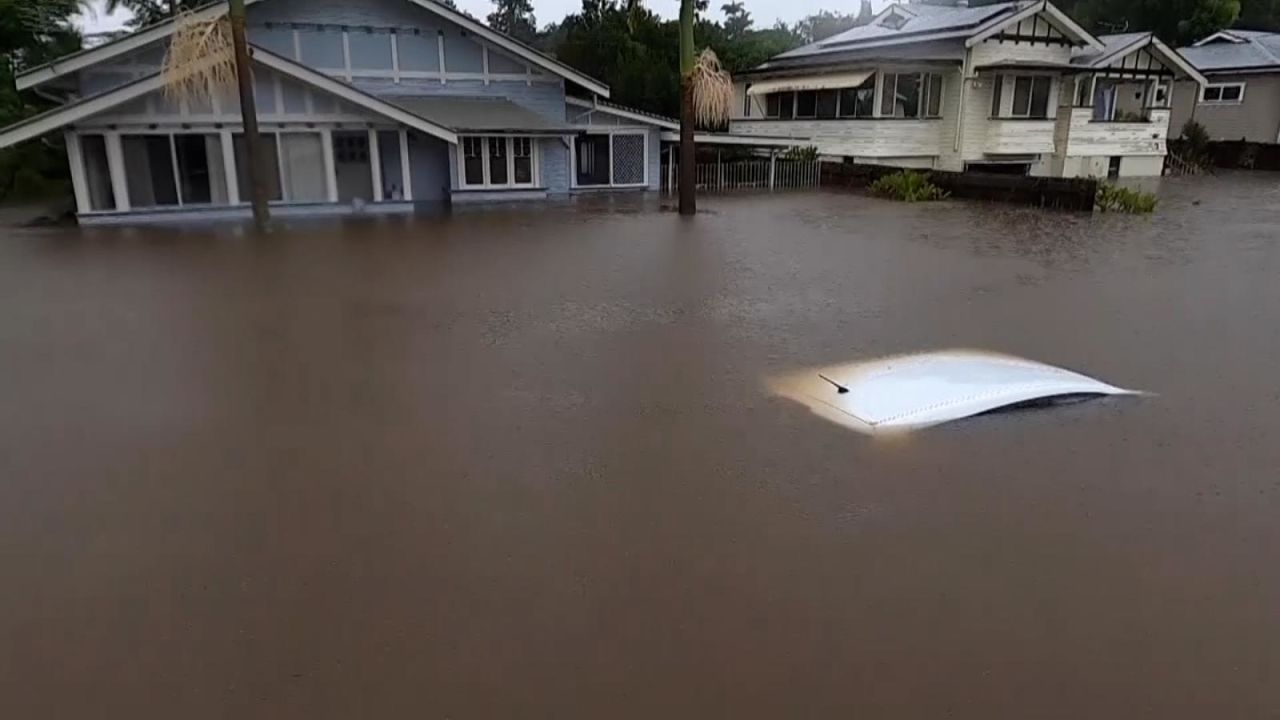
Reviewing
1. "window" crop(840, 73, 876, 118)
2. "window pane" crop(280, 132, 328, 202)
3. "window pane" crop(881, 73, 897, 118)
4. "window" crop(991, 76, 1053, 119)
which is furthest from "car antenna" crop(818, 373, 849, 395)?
"window" crop(991, 76, 1053, 119)

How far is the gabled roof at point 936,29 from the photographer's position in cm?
2533

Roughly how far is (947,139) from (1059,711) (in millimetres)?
25924

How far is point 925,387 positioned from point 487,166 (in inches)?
642

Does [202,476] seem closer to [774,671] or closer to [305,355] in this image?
[305,355]

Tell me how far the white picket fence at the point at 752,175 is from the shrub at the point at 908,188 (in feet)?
9.61

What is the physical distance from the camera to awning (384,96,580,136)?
65.0 feet

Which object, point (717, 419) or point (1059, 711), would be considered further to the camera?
point (717, 419)

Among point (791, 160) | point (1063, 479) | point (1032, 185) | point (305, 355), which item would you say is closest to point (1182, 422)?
point (1063, 479)

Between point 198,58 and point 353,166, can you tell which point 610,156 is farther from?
point 198,58

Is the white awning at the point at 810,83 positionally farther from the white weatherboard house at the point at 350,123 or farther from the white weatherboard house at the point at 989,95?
the white weatherboard house at the point at 350,123

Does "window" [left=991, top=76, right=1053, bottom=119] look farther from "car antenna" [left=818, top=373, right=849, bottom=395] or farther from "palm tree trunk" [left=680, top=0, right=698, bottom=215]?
"car antenna" [left=818, top=373, right=849, bottom=395]

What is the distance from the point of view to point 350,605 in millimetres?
3910

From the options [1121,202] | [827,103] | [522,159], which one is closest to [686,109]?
[522,159]

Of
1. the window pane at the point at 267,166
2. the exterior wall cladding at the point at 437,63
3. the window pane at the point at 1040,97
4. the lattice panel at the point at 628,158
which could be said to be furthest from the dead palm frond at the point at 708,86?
the window pane at the point at 1040,97
